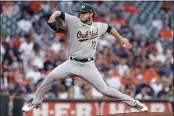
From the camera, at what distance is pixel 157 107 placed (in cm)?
1422

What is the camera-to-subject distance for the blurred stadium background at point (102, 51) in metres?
16.3

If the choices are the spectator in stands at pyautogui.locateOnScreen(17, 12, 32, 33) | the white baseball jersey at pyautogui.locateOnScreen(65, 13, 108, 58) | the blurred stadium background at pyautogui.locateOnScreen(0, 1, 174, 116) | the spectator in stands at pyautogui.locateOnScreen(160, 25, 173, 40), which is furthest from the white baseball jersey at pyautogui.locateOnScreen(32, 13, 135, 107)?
the spectator in stands at pyautogui.locateOnScreen(160, 25, 173, 40)

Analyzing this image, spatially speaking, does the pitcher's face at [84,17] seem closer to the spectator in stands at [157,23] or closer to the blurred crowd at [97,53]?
the blurred crowd at [97,53]

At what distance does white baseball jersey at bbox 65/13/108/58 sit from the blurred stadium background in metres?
5.66

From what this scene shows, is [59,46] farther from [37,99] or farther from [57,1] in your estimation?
[37,99]

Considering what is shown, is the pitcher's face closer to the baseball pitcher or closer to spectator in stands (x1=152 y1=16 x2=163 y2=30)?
the baseball pitcher

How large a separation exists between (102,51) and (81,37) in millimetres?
9103

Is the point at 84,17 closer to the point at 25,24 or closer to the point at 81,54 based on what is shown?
the point at 81,54

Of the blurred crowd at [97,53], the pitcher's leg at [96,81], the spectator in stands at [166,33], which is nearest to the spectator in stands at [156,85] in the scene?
the blurred crowd at [97,53]

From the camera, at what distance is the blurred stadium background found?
16.3 meters

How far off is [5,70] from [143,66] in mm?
4171

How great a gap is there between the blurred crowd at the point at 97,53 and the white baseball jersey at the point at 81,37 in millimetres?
6053

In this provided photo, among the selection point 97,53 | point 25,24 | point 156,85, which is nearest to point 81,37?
point 156,85

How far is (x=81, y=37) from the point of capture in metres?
9.57
